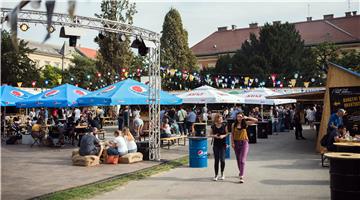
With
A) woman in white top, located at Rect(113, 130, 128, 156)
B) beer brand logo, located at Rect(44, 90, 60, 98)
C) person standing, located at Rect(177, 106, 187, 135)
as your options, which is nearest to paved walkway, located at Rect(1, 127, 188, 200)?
woman in white top, located at Rect(113, 130, 128, 156)

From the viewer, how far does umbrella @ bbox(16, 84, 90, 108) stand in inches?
709

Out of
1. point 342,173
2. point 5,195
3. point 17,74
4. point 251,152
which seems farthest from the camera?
point 17,74

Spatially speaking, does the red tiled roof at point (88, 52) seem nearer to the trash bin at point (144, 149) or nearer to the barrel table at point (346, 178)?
the trash bin at point (144, 149)

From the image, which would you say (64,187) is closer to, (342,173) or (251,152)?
(342,173)

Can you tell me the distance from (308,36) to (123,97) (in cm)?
5910

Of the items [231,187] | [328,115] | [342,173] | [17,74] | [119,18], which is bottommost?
[231,187]

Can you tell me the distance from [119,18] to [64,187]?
30.7 meters

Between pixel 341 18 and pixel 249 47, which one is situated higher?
pixel 341 18

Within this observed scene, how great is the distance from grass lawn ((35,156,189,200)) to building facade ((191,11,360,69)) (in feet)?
189

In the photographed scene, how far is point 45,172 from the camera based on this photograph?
1095 centimetres

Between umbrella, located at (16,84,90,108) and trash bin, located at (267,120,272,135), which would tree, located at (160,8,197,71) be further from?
umbrella, located at (16,84,90,108)

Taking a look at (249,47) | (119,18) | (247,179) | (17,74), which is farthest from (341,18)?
(247,179)

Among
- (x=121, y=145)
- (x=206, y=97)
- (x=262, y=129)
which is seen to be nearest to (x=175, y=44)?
(x=206, y=97)

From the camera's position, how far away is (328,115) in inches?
553
